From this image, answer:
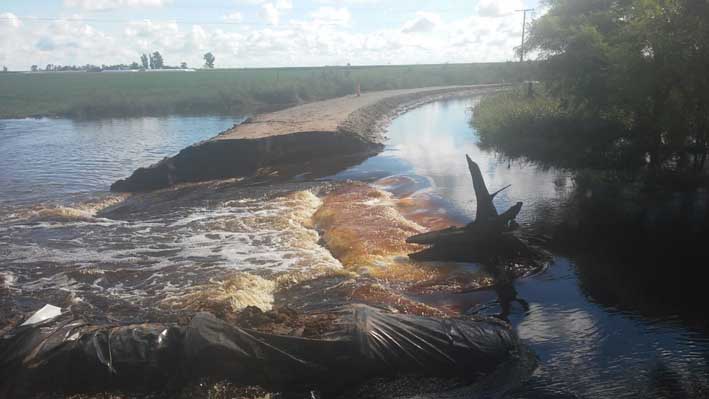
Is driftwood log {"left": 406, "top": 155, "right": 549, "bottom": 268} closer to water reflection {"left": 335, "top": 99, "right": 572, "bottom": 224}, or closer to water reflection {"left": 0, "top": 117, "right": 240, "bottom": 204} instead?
water reflection {"left": 335, "top": 99, "right": 572, "bottom": 224}

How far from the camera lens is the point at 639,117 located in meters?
16.4

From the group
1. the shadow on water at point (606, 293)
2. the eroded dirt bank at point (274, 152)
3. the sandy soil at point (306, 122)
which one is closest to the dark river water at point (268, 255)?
the shadow on water at point (606, 293)

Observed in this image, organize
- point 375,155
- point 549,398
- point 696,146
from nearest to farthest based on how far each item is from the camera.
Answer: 1. point 549,398
2. point 696,146
3. point 375,155

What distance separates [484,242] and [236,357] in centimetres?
595

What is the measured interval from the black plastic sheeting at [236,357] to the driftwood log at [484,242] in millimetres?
4153

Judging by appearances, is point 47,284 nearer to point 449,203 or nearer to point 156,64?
point 449,203

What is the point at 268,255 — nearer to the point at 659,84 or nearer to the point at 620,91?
the point at 659,84

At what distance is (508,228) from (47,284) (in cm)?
881

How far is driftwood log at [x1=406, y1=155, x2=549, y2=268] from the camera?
11516 millimetres

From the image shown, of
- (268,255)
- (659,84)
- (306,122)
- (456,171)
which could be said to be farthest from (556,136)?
(268,255)

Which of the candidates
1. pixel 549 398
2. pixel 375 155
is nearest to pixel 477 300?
pixel 549 398

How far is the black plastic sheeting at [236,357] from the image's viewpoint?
283 inches

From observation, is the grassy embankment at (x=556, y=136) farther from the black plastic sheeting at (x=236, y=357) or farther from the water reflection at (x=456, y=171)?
the black plastic sheeting at (x=236, y=357)

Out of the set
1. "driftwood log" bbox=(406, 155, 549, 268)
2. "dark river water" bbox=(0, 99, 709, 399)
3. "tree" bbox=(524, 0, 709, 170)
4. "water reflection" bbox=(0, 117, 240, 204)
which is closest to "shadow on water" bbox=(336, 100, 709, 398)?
"dark river water" bbox=(0, 99, 709, 399)
